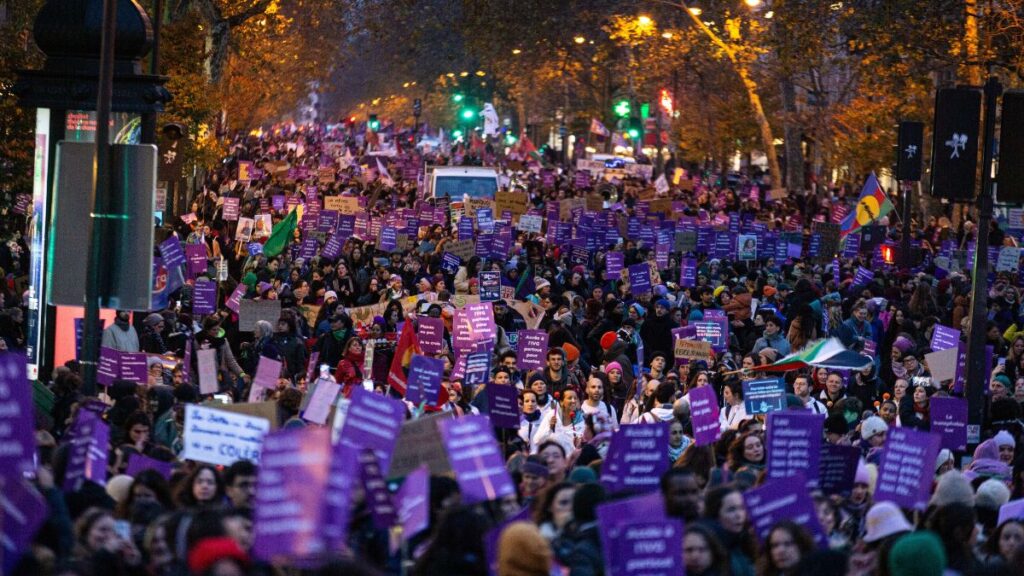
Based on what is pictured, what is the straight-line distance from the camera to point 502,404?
13.3 m

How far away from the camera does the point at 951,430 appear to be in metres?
13.3

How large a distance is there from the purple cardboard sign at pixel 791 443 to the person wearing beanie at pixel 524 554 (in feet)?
12.0

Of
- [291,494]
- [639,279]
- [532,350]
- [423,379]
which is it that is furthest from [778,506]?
[639,279]

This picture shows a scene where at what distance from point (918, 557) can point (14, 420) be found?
3.41 meters

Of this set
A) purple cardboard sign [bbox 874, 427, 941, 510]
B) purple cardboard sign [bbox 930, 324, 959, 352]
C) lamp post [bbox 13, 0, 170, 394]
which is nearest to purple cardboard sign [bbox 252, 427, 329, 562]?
purple cardboard sign [bbox 874, 427, 941, 510]

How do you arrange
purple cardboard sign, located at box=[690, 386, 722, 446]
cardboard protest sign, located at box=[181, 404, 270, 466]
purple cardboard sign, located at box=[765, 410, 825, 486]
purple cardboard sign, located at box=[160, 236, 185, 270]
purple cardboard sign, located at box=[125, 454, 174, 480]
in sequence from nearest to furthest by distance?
purple cardboard sign, located at box=[125, 454, 174, 480] < cardboard protest sign, located at box=[181, 404, 270, 466] < purple cardboard sign, located at box=[765, 410, 825, 486] < purple cardboard sign, located at box=[690, 386, 722, 446] < purple cardboard sign, located at box=[160, 236, 185, 270]

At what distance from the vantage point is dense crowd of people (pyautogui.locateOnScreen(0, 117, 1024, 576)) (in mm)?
7723

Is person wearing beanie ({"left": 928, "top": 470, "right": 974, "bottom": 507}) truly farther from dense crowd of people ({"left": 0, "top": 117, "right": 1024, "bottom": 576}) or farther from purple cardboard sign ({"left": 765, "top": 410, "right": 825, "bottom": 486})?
purple cardboard sign ({"left": 765, "top": 410, "right": 825, "bottom": 486})

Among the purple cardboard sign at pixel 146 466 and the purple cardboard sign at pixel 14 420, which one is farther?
the purple cardboard sign at pixel 146 466

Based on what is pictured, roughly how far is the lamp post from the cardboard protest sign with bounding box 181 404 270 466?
6.00 metres

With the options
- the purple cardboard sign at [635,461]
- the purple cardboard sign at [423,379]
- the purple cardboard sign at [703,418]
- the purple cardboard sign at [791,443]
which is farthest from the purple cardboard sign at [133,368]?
the purple cardboard sign at [791,443]

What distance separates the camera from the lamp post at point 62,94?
52.3 ft

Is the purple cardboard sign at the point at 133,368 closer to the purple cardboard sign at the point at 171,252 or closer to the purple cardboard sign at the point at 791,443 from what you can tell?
the purple cardboard sign at the point at 171,252

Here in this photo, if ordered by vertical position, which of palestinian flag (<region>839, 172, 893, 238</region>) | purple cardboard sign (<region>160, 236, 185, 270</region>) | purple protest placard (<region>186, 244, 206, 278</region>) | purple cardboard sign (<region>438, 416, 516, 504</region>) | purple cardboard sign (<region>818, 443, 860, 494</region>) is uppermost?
palestinian flag (<region>839, 172, 893, 238</region>)
